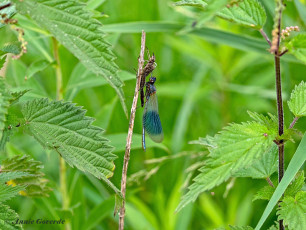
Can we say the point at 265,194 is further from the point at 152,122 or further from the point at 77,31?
the point at 152,122

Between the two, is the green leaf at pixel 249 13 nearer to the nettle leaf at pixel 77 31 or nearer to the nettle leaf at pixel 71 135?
the nettle leaf at pixel 77 31

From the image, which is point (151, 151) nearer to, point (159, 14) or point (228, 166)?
point (159, 14)

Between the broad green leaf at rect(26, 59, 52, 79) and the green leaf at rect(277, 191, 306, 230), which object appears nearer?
the green leaf at rect(277, 191, 306, 230)

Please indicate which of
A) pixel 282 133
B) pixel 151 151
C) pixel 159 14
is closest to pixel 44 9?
pixel 282 133

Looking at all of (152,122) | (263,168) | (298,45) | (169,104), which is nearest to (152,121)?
(152,122)

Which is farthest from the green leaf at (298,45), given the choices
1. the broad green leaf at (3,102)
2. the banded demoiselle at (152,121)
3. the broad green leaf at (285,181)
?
the banded demoiselle at (152,121)

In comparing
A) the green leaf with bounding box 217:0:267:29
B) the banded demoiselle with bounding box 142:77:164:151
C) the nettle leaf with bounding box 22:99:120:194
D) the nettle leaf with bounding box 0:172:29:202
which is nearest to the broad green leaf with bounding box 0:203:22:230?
the nettle leaf with bounding box 0:172:29:202

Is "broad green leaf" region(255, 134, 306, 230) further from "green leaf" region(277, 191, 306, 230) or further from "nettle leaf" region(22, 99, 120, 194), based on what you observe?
"nettle leaf" region(22, 99, 120, 194)

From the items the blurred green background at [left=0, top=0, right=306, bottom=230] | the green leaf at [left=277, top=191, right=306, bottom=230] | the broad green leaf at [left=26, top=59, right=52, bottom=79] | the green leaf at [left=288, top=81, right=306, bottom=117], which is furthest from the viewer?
the blurred green background at [left=0, top=0, right=306, bottom=230]
